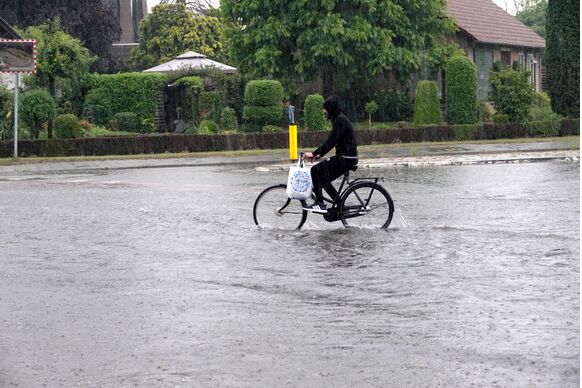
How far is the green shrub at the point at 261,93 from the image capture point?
3944cm

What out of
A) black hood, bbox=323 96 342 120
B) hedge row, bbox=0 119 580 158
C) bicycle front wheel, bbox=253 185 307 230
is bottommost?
bicycle front wheel, bbox=253 185 307 230

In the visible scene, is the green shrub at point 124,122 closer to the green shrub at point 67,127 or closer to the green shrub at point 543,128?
the green shrub at point 67,127

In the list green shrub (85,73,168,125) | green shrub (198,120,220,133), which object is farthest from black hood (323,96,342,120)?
green shrub (85,73,168,125)

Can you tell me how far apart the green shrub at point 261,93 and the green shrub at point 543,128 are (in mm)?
8376

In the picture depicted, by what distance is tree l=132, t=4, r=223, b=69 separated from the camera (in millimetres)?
70500

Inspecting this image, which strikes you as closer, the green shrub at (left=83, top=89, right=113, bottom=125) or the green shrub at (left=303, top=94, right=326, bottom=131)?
the green shrub at (left=303, top=94, right=326, bottom=131)

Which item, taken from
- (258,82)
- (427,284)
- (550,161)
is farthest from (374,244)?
(258,82)

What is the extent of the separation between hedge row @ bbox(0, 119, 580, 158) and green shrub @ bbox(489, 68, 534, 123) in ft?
13.1

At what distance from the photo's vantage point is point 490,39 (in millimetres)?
55281

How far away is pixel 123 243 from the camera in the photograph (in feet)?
49.3

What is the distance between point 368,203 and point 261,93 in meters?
23.7

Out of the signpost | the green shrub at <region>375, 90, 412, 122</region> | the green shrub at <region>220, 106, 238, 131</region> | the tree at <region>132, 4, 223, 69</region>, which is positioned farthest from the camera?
the tree at <region>132, 4, 223, 69</region>

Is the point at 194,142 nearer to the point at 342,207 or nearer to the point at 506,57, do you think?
the point at 342,207

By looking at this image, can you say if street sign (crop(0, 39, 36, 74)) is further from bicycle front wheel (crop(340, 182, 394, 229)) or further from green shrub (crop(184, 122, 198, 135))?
bicycle front wheel (crop(340, 182, 394, 229))
